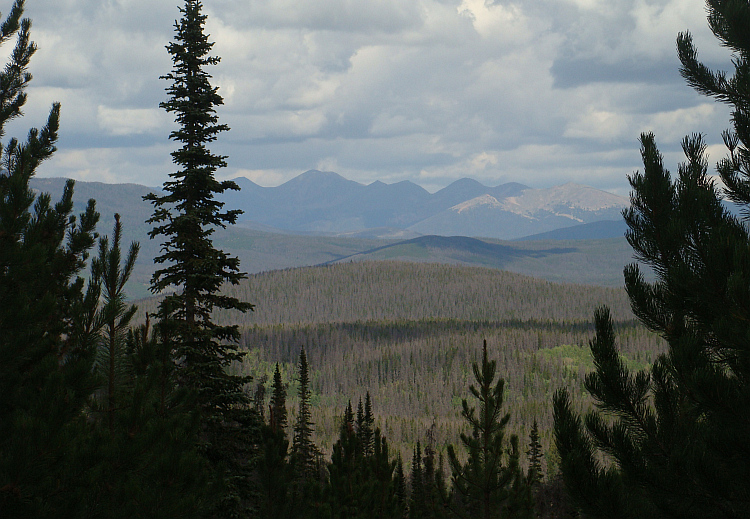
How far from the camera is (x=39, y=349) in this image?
11.2 m

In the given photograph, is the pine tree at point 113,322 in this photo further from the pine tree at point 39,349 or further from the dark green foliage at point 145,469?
the dark green foliage at point 145,469

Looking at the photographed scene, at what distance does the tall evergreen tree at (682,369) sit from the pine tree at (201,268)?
1333 centimetres

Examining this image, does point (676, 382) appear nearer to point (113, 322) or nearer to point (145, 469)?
point (145, 469)

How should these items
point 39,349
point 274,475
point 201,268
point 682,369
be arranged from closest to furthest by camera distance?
1. point 682,369
2. point 39,349
3. point 274,475
4. point 201,268

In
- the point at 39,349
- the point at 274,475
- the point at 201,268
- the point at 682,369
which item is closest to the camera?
the point at 682,369

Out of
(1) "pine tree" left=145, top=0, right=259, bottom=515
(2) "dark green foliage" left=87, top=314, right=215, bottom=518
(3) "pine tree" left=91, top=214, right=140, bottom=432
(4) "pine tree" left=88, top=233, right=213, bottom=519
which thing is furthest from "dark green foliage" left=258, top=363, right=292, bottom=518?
(2) "dark green foliage" left=87, top=314, right=215, bottom=518

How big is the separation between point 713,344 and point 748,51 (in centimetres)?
596

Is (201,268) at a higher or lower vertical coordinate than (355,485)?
higher

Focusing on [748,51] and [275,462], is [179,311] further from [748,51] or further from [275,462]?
[748,51]

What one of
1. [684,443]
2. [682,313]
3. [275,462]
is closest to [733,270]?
[682,313]

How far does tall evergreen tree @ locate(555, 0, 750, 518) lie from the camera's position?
30.2ft

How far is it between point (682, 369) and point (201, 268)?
620 inches

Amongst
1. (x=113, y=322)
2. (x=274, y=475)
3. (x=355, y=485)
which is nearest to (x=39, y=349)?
(x=113, y=322)

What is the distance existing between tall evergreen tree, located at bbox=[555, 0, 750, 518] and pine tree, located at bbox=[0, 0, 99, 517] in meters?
7.43
